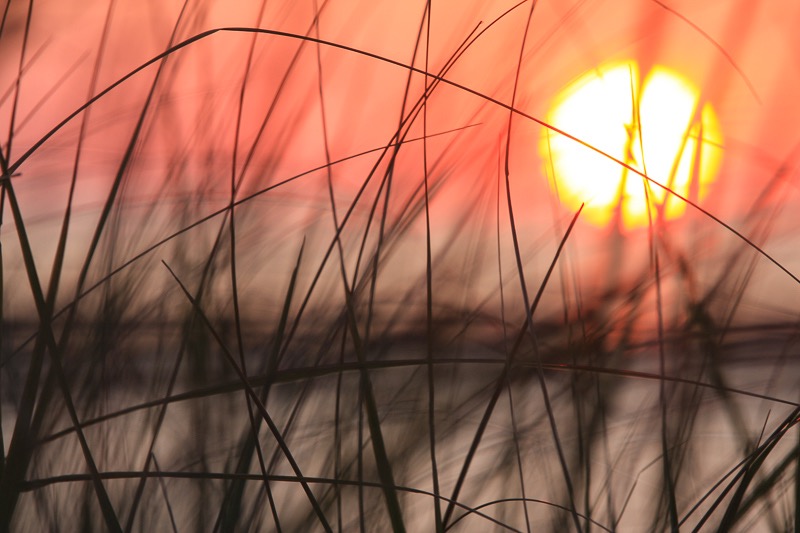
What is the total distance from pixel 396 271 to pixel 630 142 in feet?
0.94

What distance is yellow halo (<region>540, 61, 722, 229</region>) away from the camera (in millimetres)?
678

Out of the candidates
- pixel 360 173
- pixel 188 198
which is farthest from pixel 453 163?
pixel 188 198

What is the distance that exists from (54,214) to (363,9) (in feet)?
1.29

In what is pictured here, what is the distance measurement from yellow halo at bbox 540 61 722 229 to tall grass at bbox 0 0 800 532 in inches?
0.9

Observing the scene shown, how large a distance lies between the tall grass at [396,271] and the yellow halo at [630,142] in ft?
0.07

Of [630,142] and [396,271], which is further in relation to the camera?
[396,271]

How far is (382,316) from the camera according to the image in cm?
74

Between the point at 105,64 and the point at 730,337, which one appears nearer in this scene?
the point at 730,337

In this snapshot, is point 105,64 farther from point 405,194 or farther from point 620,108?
point 620,108

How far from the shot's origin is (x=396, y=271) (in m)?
0.79

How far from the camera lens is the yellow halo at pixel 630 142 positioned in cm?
68

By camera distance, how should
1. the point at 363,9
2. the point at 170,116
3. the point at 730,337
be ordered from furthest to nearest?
the point at 363,9 < the point at 170,116 < the point at 730,337

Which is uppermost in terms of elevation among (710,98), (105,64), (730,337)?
(105,64)

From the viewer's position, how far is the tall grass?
583mm
